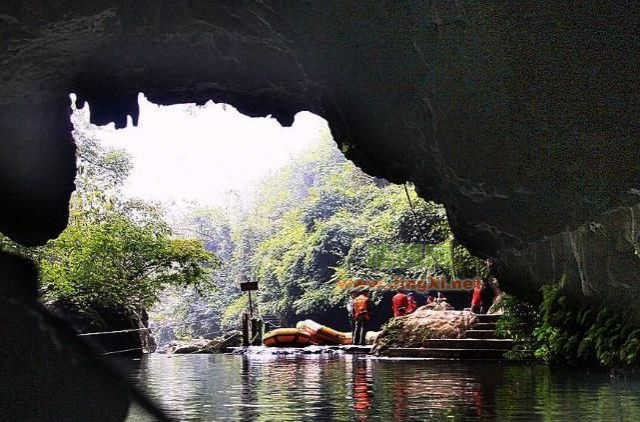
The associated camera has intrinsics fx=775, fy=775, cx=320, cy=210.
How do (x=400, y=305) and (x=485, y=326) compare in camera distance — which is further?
(x=400, y=305)

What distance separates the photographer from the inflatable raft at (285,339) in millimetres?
26453

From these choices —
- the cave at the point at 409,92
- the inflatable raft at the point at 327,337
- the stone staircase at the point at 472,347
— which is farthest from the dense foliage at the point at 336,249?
the cave at the point at 409,92

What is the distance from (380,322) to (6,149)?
909 inches

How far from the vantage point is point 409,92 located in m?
10.2

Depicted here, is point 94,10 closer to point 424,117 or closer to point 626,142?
point 424,117

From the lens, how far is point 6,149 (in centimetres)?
1121

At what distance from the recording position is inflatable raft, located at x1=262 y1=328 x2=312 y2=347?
26453 mm

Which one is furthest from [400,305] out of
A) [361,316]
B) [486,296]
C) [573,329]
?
[573,329]

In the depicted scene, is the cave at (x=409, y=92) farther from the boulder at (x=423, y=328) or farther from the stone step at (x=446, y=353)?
the boulder at (x=423, y=328)

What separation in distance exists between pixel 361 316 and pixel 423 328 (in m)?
4.69

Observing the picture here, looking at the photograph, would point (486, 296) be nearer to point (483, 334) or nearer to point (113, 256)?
point (483, 334)

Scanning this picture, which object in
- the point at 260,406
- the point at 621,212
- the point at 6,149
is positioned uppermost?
the point at 6,149

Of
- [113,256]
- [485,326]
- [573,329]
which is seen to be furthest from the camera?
[113,256]

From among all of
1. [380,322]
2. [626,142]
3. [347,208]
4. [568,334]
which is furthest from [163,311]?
[626,142]
